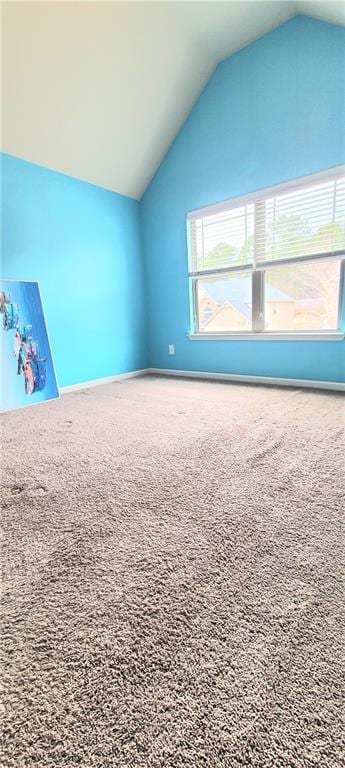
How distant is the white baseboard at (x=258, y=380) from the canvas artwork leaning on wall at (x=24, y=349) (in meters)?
1.52

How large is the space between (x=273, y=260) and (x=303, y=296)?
45 cm

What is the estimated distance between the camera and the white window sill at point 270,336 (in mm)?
2727

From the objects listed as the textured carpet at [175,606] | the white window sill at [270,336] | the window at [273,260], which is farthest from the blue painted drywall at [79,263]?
the textured carpet at [175,606]

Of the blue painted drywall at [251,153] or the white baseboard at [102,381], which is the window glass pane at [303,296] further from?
the white baseboard at [102,381]

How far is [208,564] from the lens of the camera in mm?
948

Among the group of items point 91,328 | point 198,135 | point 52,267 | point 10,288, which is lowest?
point 91,328

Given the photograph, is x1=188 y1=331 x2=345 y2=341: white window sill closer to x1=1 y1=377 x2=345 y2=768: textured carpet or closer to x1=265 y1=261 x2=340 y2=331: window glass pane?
x1=265 y1=261 x2=340 y2=331: window glass pane

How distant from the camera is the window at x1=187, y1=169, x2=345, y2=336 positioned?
2.64m

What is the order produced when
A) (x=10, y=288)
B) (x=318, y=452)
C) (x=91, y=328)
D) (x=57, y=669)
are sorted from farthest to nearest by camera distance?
1. (x=91, y=328)
2. (x=10, y=288)
3. (x=318, y=452)
4. (x=57, y=669)

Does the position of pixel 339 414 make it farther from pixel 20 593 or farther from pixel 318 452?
pixel 20 593

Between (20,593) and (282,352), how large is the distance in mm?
2781

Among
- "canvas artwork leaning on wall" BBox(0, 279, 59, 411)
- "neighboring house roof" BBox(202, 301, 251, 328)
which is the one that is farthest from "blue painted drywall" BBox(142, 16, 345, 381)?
"canvas artwork leaning on wall" BBox(0, 279, 59, 411)

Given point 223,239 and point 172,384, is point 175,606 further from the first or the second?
point 223,239

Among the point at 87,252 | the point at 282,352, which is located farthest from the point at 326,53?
the point at 87,252
